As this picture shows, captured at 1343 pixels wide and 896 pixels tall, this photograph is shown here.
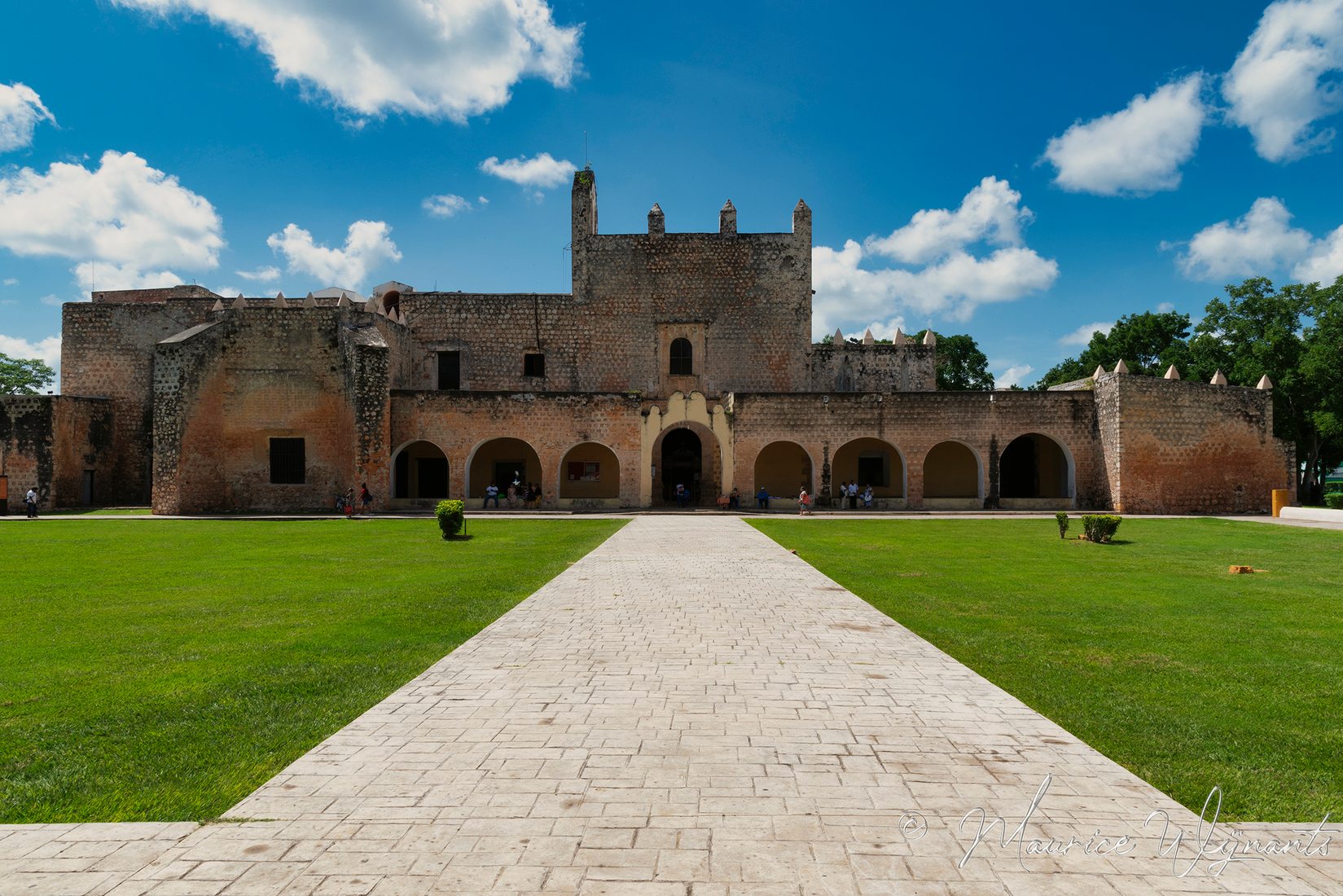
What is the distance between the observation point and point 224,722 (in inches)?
173

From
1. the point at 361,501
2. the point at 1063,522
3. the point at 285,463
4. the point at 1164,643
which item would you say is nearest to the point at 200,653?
the point at 1164,643

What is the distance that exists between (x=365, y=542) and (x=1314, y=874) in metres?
14.8

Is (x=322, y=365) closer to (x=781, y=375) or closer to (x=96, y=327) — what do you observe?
(x=96, y=327)

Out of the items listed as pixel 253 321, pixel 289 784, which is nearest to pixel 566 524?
pixel 253 321

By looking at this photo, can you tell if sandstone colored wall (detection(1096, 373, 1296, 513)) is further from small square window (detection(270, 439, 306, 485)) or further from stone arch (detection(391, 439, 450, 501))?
small square window (detection(270, 439, 306, 485))

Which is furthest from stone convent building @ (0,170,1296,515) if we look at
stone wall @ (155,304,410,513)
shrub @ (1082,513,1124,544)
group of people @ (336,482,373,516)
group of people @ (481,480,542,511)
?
shrub @ (1082,513,1124,544)

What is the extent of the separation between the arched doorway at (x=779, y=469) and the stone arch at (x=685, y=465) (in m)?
1.93

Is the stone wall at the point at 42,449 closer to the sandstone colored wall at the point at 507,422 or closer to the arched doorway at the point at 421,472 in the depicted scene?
the arched doorway at the point at 421,472

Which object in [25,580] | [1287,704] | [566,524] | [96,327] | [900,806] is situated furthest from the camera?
[96,327]

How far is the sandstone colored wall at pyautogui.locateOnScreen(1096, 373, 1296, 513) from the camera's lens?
2389 cm

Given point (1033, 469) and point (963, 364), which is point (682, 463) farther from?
point (963, 364)

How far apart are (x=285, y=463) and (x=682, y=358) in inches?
591

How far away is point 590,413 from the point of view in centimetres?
2527

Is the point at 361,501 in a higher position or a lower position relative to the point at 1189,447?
lower
